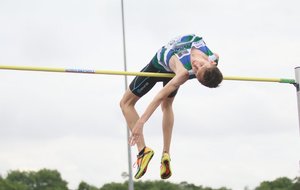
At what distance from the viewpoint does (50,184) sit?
3597cm

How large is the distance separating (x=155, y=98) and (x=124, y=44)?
10.1 metres

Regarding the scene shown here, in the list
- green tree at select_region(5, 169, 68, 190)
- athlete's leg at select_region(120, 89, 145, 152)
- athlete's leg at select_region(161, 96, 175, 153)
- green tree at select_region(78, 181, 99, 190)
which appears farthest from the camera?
green tree at select_region(5, 169, 68, 190)

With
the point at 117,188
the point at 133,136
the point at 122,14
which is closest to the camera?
the point at 133,136

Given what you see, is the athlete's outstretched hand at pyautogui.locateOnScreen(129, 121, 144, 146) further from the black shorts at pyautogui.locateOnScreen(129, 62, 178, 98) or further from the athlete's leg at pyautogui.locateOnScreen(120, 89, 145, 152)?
the black shorts at pyautogui.locateOnScreen(129, 62, 178, 98)

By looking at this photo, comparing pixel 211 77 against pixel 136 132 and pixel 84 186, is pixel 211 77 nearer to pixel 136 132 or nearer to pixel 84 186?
pixel 136 132

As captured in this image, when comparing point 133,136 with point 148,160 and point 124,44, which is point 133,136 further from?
point 124,44

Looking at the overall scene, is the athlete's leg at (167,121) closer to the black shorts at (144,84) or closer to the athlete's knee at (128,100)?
the black shorts at (144,84)

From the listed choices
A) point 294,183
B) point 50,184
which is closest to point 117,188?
point 50,184

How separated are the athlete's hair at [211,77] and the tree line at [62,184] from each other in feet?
88.6

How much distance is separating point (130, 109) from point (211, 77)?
122 cm

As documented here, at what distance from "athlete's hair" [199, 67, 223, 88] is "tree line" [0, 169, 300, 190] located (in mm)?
27010

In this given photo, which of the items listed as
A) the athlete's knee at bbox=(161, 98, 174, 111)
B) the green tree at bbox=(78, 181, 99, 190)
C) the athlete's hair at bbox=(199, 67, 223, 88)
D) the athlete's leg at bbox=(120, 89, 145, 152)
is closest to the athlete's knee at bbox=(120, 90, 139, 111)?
the athlete's leg at bbox=(120, 89, 145, 152)

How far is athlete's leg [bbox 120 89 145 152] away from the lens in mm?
8539

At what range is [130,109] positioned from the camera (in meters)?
8.59
